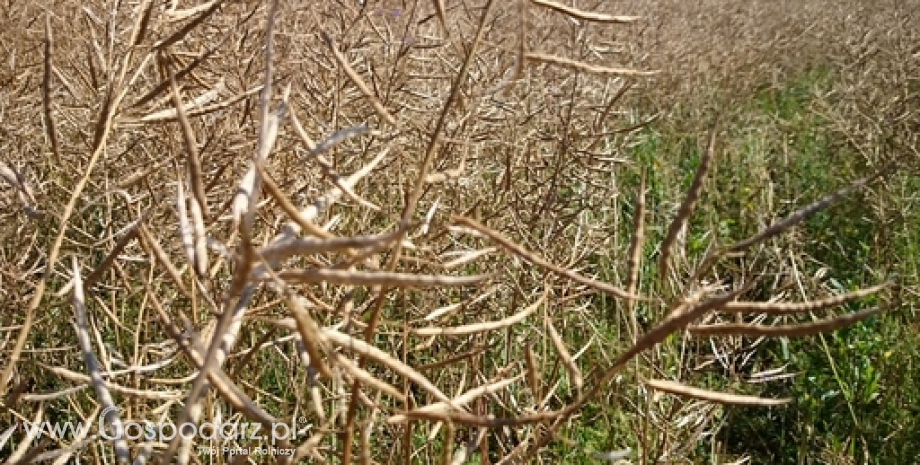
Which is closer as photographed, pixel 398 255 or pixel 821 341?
pixel 398 255

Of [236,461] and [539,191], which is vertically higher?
[236,461]

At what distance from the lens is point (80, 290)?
59cm

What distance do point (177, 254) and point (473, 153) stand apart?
25.7 inches

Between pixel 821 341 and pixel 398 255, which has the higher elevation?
pixel 398 255

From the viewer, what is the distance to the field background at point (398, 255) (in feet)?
1.91

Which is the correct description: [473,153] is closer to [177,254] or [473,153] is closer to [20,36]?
[177,254]

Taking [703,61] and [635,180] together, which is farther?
[703,61]

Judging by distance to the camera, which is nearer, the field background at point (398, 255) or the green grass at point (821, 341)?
the field background at point (398, 255)

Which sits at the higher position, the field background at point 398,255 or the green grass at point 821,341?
the field background at point 398,255

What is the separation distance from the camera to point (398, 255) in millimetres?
565

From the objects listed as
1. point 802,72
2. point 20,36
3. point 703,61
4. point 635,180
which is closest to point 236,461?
point 20,36

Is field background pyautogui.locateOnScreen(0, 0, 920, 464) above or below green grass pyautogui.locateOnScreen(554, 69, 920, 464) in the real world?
above

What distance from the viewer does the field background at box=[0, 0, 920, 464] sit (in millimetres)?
582

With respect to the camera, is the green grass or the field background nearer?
the field background
